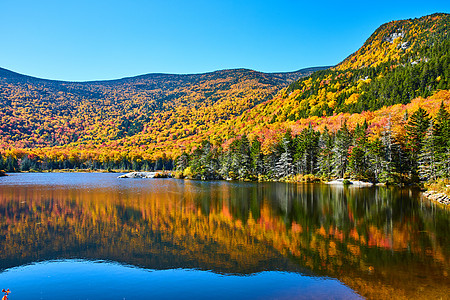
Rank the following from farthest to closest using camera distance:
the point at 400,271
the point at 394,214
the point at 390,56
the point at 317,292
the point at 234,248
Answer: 1. the point at 390,56
2. the point at 394,214
3. the point at 234,248
4. the point at 400,271
5. the point at 317,292

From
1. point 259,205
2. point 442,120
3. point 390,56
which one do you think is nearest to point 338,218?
point 259,205

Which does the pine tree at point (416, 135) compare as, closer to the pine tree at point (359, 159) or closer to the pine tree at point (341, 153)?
the pine tree at point (359, 159)

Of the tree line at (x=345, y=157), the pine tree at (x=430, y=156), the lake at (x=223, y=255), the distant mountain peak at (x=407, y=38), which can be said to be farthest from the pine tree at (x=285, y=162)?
the distant mountain peak at (x=407, y=38)

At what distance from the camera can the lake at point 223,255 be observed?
464 inches

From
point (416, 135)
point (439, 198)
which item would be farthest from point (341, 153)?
point (439, 198)

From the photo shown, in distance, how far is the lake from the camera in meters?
11.8

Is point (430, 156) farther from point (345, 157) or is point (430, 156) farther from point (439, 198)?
point (345, 157)

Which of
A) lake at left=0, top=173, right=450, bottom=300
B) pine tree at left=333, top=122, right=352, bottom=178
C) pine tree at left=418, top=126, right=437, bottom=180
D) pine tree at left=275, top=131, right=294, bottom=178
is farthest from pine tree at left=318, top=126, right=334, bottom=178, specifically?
lake at left=0, top=173, right=450, bottom=300

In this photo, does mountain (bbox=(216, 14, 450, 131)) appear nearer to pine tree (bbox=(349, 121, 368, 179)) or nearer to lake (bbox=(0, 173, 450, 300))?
pine tree (bbox=(349, 121, 368, 179))

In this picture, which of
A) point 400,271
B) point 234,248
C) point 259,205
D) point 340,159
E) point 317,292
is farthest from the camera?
point 340,159

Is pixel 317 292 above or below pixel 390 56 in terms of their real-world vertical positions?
below

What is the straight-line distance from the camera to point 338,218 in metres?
26.6

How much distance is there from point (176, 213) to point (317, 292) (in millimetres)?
19191

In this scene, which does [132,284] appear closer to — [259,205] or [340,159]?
[259,205]
